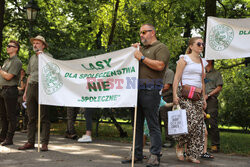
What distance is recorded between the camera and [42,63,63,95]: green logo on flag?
20.9 feet

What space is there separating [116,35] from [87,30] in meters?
5.89

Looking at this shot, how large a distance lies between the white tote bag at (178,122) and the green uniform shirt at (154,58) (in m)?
0.71

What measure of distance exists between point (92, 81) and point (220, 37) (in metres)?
3.55

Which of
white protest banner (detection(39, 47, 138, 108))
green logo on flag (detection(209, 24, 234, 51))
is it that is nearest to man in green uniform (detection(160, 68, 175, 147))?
green logo on flag (detection(209, 24, 234, 51))

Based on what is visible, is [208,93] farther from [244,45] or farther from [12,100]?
[12,100]

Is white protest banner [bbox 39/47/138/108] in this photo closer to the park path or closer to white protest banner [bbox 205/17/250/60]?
the park path

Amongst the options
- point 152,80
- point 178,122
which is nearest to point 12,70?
point 152,80

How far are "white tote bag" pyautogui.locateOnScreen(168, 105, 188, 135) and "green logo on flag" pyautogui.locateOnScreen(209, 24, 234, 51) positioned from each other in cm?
276

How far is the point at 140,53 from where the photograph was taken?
5059 mm

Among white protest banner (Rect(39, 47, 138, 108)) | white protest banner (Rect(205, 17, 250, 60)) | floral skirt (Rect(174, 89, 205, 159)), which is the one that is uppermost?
white protest banner (Rect(205, 17, 250, 60))

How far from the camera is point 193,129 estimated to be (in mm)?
5520

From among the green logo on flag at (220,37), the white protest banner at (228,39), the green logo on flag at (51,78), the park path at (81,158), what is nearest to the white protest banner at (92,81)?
the green logo on flag at (51,78)

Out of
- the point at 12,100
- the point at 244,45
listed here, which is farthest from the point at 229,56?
the point at 12,100

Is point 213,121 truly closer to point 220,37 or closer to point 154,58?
point 220,37
